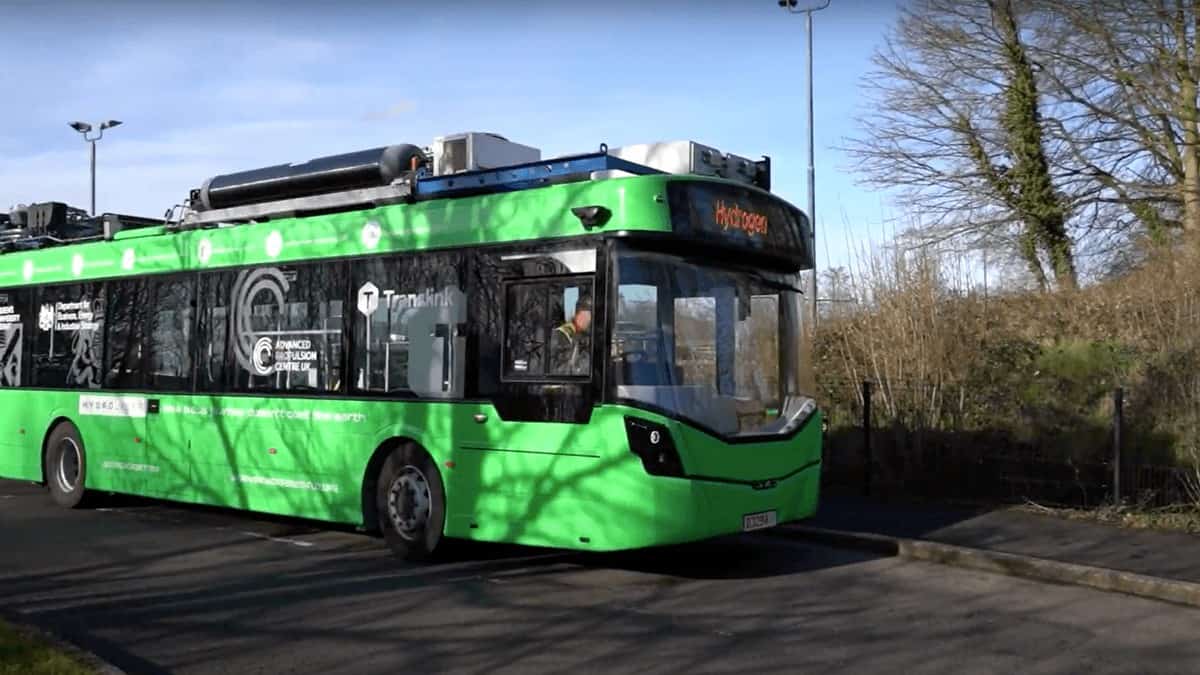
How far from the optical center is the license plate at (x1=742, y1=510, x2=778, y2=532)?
9.07 m

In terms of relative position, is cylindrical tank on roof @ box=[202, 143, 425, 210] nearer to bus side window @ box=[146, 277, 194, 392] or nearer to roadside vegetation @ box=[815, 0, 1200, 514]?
bus side window @ box=[146, 277, 194, 392]

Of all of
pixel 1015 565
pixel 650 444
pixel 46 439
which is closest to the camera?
pixel 650 444

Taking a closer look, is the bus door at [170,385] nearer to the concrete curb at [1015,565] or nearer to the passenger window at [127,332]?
the passenger window at [127,332]

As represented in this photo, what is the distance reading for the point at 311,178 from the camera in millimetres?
11562

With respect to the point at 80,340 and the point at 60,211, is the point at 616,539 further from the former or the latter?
the point at 60,211

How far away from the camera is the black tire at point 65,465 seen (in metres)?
13.5

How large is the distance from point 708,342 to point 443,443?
7.93 ft

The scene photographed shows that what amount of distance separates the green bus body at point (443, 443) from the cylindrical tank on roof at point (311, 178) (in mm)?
474

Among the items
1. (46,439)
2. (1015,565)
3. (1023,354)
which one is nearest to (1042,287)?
(1023,354)

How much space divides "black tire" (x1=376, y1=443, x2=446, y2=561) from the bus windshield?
2.24m

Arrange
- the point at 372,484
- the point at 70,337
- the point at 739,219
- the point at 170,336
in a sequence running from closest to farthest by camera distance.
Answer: the point at 739,219
the point at 372,484
the point at 170,336
the point at 70,337

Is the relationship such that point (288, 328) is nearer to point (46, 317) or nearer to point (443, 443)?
point (443, 443)

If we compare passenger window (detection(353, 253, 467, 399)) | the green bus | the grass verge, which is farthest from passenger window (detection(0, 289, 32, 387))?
the grass verge

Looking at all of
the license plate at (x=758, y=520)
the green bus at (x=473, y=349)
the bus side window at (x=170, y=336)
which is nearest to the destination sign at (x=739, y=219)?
the green bus at (x=473, y=349)
